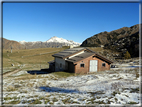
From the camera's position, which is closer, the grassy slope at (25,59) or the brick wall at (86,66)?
the brick wall at (86,66)

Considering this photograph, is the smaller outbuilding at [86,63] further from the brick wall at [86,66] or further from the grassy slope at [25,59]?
the grassy slope at [25,59]

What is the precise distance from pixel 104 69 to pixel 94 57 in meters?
3.77

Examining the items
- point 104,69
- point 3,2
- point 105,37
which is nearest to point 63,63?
point 104,69

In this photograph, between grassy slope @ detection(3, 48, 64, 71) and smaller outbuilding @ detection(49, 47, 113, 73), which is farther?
grassy slope @ detection(3, 48, 64, 71)

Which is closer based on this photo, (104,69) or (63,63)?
(104,69)

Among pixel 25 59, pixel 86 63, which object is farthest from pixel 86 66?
pixel 25 59

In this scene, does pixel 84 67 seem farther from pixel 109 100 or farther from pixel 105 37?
pixel 105 37

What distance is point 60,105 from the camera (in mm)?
7730

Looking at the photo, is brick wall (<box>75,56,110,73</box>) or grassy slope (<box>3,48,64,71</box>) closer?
brick wall (<box>75,56,110,73</box>)

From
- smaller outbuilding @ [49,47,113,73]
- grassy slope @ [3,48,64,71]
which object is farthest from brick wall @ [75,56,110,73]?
grassy slope @ [3,48,64,71]

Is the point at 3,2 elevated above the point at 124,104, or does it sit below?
above

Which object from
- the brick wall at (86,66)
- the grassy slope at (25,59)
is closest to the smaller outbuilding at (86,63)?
the brick wall at (86,66)

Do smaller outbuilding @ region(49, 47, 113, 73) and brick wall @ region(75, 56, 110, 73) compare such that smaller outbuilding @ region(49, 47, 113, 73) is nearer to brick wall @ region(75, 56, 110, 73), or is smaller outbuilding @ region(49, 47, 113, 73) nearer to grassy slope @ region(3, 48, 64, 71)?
brick wall @ region(75, 56, 110, 73)

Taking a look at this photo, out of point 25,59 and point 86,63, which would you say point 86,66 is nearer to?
point 86,63
